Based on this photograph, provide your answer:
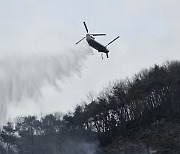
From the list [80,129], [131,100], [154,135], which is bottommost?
[154,135]

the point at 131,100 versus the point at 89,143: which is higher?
the point at 131,100

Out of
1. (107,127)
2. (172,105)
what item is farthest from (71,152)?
(172,105)

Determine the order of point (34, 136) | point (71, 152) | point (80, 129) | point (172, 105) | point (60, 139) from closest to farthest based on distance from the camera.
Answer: point (172, 105)
point (80, 129)
point (71, 152)
point (60, 139)
point (34, 136)

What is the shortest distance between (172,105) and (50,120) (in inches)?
2463

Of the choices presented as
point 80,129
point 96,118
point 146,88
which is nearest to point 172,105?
point 146,88

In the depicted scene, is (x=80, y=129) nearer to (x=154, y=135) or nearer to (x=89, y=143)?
(x=89, y=143)

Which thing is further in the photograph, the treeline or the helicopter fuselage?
the treeline

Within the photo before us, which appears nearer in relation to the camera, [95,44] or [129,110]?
[95,44]

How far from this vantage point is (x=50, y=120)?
13962cm

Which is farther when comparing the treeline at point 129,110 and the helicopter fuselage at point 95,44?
the treeline at point 129,110

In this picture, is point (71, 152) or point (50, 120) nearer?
point (71, 152)

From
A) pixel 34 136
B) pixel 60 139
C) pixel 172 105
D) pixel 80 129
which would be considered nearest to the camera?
pixel 172 105

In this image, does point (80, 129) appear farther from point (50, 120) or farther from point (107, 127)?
point (50, 120)

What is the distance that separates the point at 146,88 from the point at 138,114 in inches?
314
